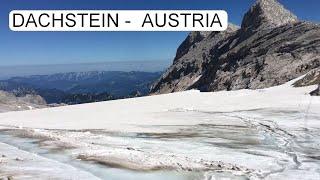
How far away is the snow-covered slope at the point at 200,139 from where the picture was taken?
15.9m

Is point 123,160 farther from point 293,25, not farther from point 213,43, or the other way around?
point 213,43

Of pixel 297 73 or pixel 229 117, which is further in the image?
pixel 297 73

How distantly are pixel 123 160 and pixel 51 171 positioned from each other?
2722 millimetres

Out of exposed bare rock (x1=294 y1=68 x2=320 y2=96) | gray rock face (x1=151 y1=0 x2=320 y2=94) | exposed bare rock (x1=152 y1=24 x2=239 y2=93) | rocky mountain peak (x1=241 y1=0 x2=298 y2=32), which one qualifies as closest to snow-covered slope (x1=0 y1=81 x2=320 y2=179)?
exposed bare rock (x1=294 y1=68 x2=320 y2=96)

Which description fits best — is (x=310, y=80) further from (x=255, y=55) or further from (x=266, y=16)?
(x=266, y=16)

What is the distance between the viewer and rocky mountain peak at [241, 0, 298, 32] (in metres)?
93.9

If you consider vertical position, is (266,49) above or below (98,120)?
above

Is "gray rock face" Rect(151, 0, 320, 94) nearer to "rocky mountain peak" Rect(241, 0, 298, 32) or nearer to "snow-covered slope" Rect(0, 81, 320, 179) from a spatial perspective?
"rocky mountain peak" Rect(241, 0, 298, 32)

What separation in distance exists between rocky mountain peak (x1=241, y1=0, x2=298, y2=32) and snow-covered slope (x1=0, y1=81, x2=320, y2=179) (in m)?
57.5

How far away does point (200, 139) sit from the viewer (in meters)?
22.2

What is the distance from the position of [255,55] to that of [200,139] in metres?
56.4

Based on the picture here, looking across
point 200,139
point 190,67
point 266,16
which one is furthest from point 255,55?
point 200,139

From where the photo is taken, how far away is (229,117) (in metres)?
32.3

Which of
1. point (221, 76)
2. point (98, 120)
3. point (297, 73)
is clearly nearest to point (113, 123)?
point (98, 120)
